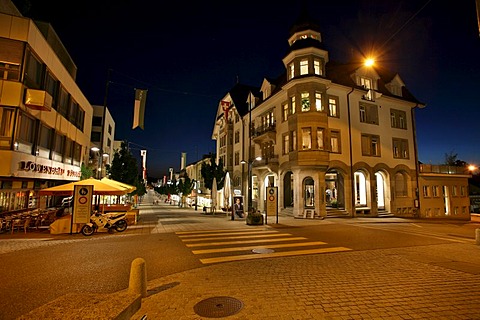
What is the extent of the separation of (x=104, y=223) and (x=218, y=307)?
11364mm

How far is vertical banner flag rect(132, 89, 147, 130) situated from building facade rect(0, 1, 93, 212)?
17.0ft

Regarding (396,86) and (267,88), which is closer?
(396,86)

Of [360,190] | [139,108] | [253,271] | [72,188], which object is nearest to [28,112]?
[72,188]

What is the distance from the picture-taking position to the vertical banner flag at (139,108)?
17172 mm

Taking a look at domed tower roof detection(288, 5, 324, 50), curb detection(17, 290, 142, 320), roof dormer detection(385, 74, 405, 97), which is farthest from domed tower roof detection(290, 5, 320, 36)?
curb detection(17, 290, 142, 320)

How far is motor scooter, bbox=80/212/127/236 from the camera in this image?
13026 mm

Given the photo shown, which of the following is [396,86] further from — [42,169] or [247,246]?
[42,169]

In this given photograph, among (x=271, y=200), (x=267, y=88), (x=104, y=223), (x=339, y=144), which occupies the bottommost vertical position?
(x=104, y=223)

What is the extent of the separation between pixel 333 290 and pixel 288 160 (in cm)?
1924

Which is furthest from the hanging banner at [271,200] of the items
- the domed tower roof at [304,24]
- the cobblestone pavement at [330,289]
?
the domed tower roof at [304,24]

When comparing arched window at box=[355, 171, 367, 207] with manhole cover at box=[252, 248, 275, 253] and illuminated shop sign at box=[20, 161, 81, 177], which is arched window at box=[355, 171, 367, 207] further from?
illuminated shop sign at box=[20, 161, 81, 177]

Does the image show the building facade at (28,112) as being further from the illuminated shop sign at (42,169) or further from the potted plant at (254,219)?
the potted plant at (254,219)

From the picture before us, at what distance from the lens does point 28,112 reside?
1509cm

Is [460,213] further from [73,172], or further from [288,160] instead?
[73,172]
